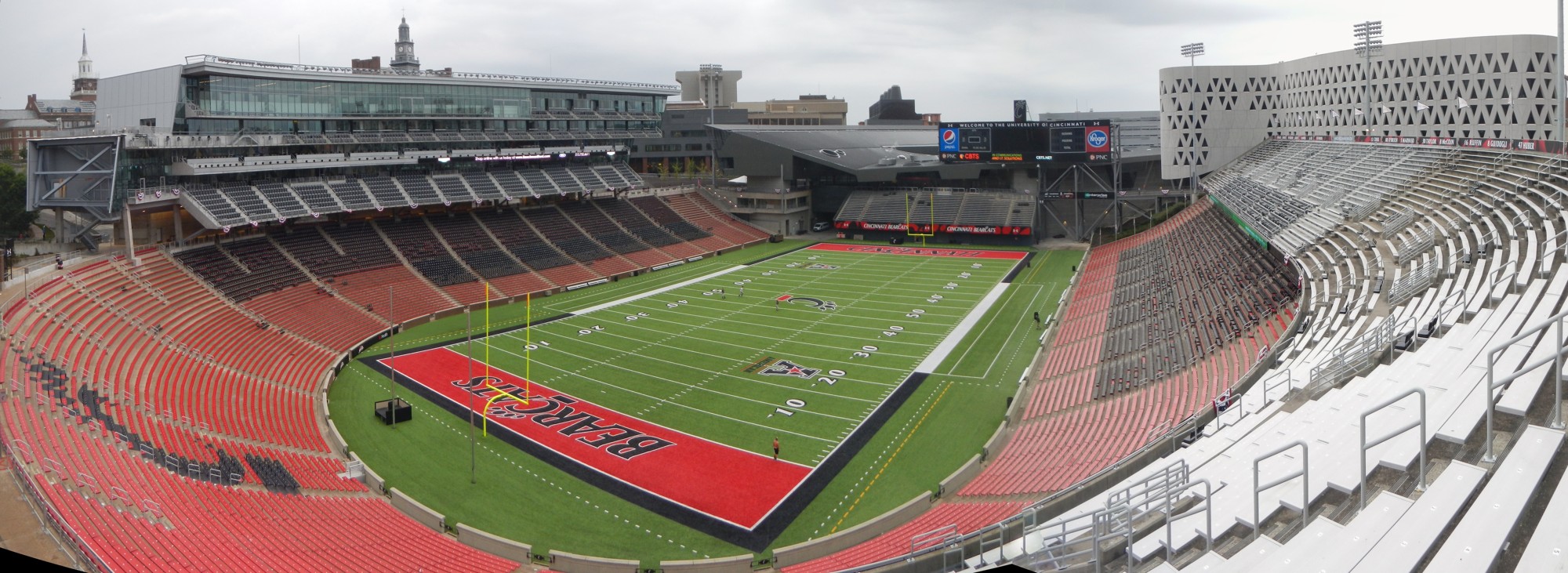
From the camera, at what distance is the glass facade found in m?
36.6

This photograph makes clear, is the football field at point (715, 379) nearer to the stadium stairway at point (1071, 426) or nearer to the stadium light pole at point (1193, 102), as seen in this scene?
the stadium stairway at point (1071, 426)

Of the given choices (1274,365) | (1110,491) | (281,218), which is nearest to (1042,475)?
(1274,365)

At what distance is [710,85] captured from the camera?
4921 inches

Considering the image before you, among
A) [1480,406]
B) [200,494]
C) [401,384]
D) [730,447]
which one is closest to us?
[1480,406]

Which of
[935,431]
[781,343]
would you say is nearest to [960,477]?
[935,431]

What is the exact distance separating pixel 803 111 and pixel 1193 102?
274ft

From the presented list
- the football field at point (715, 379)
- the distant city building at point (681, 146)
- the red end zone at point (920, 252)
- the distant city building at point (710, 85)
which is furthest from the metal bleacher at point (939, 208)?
the distant city building at point (710, 85)

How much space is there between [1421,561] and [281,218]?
37832 mm

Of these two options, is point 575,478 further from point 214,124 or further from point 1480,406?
point 214,124

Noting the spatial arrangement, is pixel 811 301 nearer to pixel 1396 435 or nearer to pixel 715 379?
pixel 715 379

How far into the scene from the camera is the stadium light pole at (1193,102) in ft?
159

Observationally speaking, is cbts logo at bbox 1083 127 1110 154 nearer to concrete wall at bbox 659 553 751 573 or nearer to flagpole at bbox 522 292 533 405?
flagpole at bbox 522 292 533 405

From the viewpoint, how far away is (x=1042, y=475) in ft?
55.9

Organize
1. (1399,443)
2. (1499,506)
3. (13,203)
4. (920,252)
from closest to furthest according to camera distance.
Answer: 1. (1499,506)
2. (1399,443)
3. (13,203)
4. (920,252)
